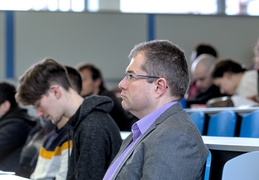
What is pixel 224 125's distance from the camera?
9.46 ft

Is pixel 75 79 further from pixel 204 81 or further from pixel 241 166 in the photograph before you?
pixel 204 81

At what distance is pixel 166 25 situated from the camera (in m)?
6.34

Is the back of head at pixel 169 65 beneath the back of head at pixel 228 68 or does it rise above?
above

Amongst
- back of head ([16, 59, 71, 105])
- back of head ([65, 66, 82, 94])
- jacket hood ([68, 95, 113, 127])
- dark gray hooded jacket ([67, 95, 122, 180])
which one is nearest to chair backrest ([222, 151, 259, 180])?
dark gray hooded jacket ([67, 95, 122, 180])

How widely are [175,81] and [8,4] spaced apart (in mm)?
4752

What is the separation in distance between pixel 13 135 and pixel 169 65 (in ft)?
6.55

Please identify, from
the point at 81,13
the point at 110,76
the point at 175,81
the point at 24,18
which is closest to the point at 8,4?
the point at 24,18

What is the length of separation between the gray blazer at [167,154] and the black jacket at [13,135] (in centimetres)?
187

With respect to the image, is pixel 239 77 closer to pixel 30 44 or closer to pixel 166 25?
pixel 166 25

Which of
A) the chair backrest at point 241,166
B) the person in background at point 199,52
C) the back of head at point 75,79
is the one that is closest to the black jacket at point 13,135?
the back of head at point 75,79

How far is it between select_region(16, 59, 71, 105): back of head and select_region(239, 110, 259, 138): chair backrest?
95 cm

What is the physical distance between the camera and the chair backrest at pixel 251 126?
2.61 meters

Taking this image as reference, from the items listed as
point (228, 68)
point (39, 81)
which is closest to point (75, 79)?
point (39, 81)

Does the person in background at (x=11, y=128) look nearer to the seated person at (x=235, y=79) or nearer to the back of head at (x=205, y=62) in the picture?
the seated person at (x=235, y=79)
